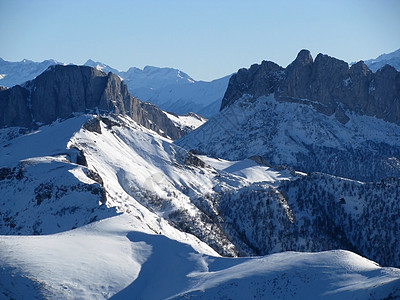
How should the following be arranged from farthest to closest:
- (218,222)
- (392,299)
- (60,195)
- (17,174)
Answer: (218,222), (17,174), (60,195), (392,299)

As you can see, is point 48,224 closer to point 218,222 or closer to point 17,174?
point 17,174

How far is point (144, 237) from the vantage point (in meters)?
96.3

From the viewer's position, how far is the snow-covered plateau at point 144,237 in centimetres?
7138

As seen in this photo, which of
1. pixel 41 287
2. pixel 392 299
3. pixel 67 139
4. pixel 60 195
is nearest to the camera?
pixel 392 299

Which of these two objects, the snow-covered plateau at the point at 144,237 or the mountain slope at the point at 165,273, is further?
the snow-covered plateau at the point at 144,237

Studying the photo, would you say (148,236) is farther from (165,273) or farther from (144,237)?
(165,273)

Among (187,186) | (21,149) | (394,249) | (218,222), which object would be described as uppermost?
(21,149)

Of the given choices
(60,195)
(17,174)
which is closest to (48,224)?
(60,195)

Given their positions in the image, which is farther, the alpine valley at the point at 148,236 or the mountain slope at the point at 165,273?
the alpine valley at the point at 148,236

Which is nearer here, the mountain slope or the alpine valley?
the mountain slope

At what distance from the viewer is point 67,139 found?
170 metres

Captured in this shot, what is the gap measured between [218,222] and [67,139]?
53809mm

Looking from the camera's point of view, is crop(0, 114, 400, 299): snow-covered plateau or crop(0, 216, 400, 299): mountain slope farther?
crop(0, 114, 400, 299): snow-covered plateau

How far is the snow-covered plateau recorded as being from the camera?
234 feet
